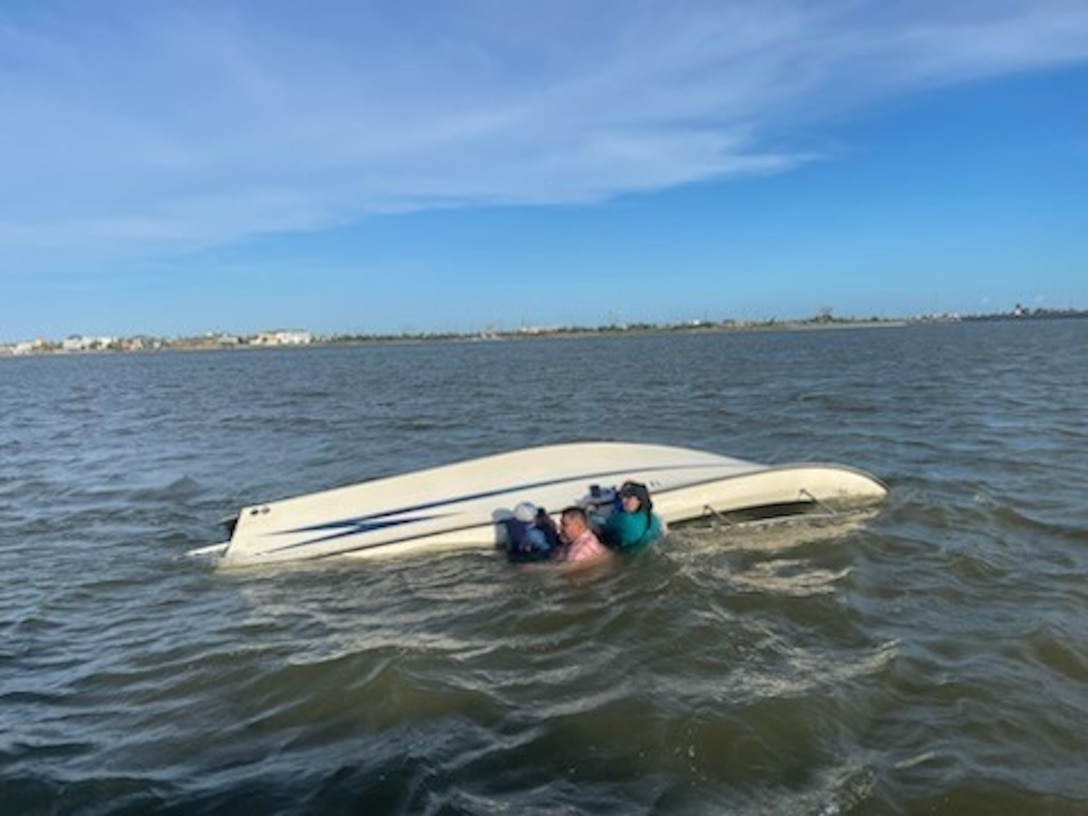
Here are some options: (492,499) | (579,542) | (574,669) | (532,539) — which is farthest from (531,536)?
(574,669)

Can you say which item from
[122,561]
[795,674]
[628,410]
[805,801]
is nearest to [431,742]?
[805,801]

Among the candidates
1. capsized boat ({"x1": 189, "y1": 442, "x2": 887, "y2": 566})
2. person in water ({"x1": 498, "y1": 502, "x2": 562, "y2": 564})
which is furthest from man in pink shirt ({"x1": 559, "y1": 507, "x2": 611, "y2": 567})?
capsized boat ({"x1": 189, "y1": 442, "x2": 887, "y2": 566})

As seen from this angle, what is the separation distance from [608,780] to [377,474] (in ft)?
41.5

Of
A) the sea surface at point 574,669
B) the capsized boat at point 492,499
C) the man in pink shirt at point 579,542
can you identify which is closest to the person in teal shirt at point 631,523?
the man in pink shirt at point 579,542

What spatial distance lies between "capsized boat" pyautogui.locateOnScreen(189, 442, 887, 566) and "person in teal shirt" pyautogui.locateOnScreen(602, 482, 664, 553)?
2.06 feet

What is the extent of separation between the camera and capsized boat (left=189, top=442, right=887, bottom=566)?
1053 cm

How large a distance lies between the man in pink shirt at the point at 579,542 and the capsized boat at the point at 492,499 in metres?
0.95

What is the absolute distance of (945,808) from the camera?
15.7 ft

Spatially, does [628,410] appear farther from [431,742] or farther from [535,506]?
[431,742]

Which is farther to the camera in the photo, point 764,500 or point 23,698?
point 764,500

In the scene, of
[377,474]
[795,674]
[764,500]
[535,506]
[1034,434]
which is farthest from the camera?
[1034,434]

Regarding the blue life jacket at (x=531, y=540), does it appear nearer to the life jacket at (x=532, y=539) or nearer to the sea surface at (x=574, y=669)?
the life jacket at (x=532, y=539)

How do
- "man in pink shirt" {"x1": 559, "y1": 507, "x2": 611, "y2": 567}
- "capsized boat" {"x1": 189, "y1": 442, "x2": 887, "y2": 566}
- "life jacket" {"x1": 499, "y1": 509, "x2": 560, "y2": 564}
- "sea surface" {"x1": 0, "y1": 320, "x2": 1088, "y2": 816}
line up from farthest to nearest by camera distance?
"capsized boat" {"x1": 189, "y1": 442, "x2": 887, "y2": 566} → "life jacket" {"x1": 499, "y1": 509, "x2": 560, "y2": 564} → "man in pink shirt" {"x1": 559, "y1": 507, "x2": 611, "y2": 567} → "sea surface" {"x1": 0, "y1": 320, "x2": 1088, "y2": 816}

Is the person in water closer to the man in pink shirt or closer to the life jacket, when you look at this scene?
the life jacket
